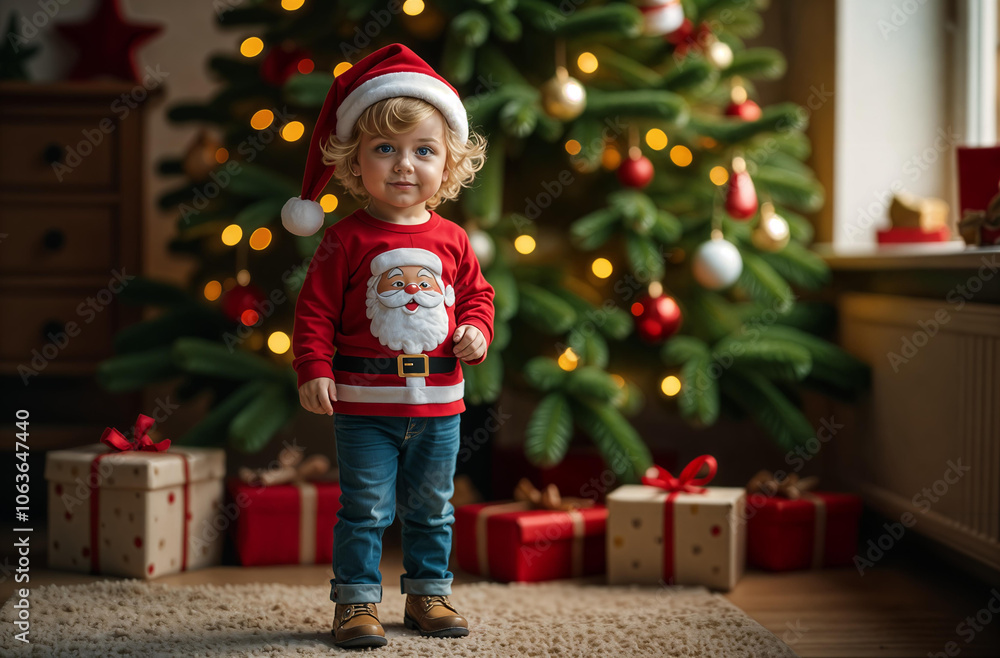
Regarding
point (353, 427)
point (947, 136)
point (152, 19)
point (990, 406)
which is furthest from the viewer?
point (152, 19)

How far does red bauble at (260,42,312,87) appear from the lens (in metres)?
2.16

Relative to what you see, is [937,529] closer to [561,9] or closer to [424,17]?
[561,9]

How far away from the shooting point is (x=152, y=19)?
9.09 feet

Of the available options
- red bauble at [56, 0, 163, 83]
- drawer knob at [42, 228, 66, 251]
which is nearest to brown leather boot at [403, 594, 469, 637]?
drawer knob at [42, 228, 66, 251]

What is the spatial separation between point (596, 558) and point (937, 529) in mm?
715

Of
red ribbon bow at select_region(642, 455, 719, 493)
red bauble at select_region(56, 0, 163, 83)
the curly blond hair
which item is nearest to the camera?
the curly blond hair

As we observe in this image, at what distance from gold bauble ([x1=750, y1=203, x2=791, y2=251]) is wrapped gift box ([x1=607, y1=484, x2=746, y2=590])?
0.63 meters

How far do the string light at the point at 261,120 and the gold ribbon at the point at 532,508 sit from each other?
40.1 inches

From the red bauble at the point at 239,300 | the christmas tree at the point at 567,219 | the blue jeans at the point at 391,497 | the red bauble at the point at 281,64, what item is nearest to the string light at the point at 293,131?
the christmas tree at the point at 567,219

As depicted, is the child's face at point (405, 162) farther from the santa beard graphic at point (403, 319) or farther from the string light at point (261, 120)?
the string light at point (261, 120)

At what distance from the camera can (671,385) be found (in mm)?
2189

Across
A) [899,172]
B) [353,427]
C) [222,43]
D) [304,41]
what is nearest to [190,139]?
[222,43]

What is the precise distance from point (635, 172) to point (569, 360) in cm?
46

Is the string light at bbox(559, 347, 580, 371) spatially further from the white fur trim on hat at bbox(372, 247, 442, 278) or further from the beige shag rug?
the white fur trim on hat at bbox(372, 247, 442, 278)
